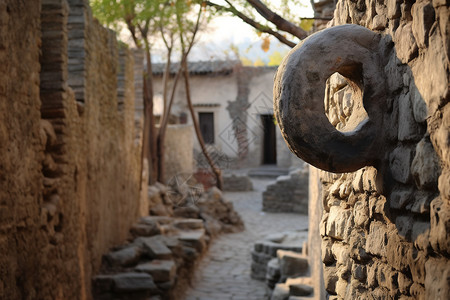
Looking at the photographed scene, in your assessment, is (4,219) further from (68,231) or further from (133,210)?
(133,210)

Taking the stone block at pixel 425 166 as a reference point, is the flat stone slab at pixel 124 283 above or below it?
below

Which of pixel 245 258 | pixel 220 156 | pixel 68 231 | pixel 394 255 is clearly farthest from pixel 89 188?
pixel 220 156

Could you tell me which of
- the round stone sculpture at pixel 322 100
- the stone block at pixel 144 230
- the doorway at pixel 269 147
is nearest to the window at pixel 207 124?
the doorway at pixel 269 147

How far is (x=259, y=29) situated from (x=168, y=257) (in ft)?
13.0

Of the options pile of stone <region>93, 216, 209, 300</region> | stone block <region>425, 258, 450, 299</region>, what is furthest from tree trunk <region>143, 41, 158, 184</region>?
stone block <region>425, 258, 450, 299</region>

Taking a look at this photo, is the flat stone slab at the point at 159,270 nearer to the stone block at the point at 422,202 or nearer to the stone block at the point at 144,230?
the stone block at the point at 144,230

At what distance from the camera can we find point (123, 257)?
25.4 ft

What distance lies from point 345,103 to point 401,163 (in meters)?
→ 0.68

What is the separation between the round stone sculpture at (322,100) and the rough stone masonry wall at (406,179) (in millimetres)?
49

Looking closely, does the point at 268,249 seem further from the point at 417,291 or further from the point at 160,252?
the point at 417,291

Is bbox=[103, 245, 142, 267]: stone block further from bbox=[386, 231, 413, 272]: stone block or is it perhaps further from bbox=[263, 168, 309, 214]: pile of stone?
bbox=[263, 168, 309, 214]: pile of stone

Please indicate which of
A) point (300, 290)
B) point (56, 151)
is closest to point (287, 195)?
point (300, 290)

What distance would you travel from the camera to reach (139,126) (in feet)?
39.7

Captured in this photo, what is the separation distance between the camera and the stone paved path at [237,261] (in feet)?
27.8
